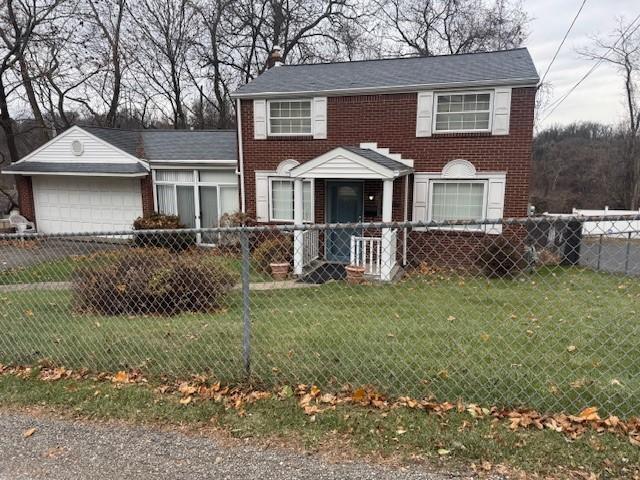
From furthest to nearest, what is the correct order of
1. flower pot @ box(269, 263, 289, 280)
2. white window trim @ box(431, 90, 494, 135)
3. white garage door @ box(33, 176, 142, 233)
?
white garage door @ box(33, 176, 142, 233), white window trim @ box(431, 90, 494, 135), flower pot @ box(269, 263, 289, 280)

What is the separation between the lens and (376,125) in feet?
37.5

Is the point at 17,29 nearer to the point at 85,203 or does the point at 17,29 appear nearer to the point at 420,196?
the point at 85,203

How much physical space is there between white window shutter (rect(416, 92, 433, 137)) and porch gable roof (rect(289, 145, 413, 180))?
1.25 meters

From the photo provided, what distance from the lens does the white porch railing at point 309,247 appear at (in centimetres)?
1051

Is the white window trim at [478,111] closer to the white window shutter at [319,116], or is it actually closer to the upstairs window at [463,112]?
the upstairs window at [463,112]

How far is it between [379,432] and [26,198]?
721 inches

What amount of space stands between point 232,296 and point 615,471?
6.37 m

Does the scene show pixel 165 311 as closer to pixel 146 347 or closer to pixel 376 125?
pixel 146 347

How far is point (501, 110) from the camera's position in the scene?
10242 millimetres

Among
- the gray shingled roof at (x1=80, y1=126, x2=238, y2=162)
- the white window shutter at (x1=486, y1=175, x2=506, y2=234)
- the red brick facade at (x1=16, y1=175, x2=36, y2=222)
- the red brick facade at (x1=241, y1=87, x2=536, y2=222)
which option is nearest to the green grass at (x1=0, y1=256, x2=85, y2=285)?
the gray shingled roof at (x1=80, y1=126, x2=238, y2=162)

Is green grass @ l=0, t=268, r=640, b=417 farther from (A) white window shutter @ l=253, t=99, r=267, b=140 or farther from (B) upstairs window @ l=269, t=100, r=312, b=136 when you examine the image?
(A) white window shutter @ l=253, t=99, r=267, b=140

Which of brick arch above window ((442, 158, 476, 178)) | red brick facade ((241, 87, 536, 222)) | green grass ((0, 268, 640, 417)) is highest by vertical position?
red brick facade ((241, 87, 536, 222))

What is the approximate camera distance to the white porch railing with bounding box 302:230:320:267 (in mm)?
10511

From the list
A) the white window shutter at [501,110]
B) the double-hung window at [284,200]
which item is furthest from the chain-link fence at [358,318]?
the white window shutter at [501,110]
